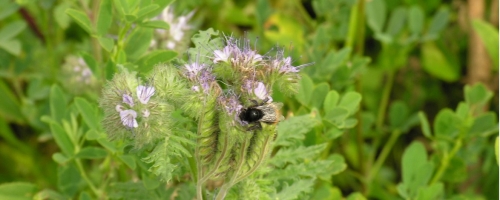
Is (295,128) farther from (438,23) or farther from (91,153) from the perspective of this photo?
(438,23)

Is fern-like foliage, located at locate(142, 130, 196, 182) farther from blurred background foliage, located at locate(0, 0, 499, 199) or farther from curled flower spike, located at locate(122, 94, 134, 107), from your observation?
blurred background foliage, located at locate(0, 0, 499, 199)

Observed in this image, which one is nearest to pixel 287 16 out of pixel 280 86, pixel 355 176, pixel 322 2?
pixel 322 2

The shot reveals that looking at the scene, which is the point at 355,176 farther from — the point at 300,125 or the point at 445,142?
the point at 300,125

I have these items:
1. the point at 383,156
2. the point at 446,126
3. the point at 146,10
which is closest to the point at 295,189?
the point at 146,10

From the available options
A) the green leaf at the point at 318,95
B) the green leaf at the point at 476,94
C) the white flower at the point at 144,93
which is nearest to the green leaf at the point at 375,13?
the green leaf at the point at 476,94

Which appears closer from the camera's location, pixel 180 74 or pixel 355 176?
pixel 180 74
